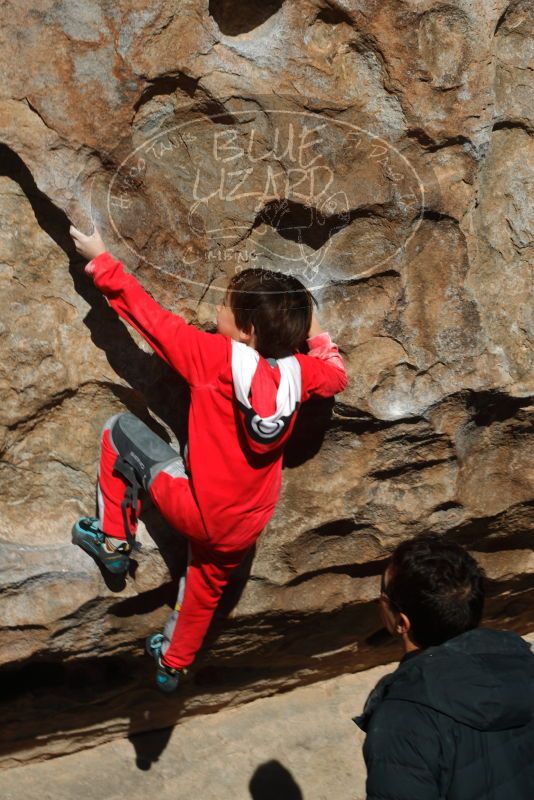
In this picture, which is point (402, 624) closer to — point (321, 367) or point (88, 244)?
point (321, 367)

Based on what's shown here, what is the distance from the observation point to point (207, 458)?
237 cm

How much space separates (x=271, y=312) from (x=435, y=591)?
786 mm

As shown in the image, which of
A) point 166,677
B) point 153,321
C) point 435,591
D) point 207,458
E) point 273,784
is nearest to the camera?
point 435,591

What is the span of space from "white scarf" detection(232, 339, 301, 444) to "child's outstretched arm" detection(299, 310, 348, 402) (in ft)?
0.16

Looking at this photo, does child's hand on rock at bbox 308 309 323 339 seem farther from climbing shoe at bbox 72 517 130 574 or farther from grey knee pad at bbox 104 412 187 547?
climbing shoe at bbox 72 517 130 574

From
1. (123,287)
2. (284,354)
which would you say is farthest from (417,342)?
(123,287)

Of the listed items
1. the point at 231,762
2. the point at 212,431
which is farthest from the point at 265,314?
the point at 231,762

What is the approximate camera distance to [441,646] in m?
1.83

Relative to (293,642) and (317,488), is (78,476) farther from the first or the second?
(293,642)

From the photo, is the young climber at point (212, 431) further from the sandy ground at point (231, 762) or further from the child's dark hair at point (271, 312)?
the sandy ground at point (231, 762)

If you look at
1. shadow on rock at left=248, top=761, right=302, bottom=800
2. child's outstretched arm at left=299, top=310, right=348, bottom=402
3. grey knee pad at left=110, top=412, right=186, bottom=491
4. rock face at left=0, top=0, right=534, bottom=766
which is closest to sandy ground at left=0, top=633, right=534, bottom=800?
shadow on rock at left=248, top=761, right=302, bottom=800

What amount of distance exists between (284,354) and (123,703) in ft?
4.03

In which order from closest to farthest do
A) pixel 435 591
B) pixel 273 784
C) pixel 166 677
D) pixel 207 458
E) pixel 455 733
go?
pixel 455 733 → pixel 435 591 → pixel 207 458 → pixel 166 677 → pixel 273 784

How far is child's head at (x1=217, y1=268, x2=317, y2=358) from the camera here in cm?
234
